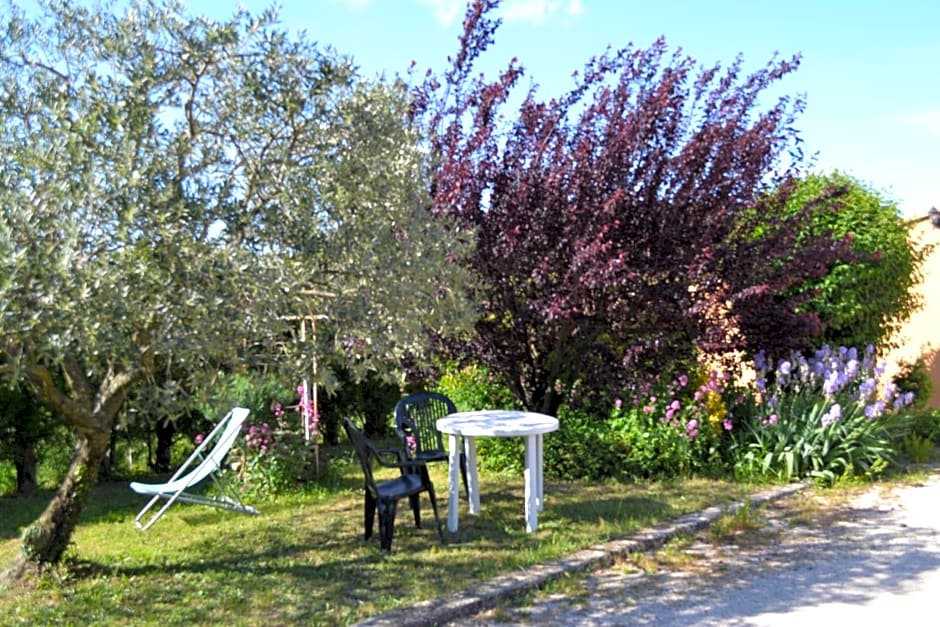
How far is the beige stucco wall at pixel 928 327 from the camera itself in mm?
12992

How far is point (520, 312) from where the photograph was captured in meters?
7.73

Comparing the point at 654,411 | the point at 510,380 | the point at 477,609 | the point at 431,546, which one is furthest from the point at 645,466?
the point at 477,609

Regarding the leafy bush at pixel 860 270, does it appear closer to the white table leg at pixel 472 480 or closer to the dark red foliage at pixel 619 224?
the dark red foliage at pixel 619 224

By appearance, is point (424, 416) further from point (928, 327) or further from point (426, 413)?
point (928, 327)

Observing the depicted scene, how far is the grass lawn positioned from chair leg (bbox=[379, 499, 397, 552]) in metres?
0.09

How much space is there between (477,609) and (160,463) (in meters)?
6.05

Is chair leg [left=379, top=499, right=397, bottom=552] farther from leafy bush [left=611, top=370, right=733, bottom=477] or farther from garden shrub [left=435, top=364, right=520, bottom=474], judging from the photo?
leafy bush [left=611, top=370, right=733, bottom=477]

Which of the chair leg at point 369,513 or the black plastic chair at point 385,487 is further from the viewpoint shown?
the chair leg at point 369,513

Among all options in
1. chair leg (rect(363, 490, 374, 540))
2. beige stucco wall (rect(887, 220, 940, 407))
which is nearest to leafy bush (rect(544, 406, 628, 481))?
chair leg (rect(363, 490, 374, 540))

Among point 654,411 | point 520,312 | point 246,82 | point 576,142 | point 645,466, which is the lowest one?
point 645,466

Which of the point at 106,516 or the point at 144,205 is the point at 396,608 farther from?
the point at 106,516

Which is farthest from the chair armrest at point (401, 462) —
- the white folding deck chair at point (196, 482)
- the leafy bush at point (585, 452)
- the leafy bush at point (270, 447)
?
the leafy bush at point (585, 452)

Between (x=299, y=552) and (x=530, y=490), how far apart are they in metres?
1.69

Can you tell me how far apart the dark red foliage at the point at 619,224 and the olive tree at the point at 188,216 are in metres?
2.28
